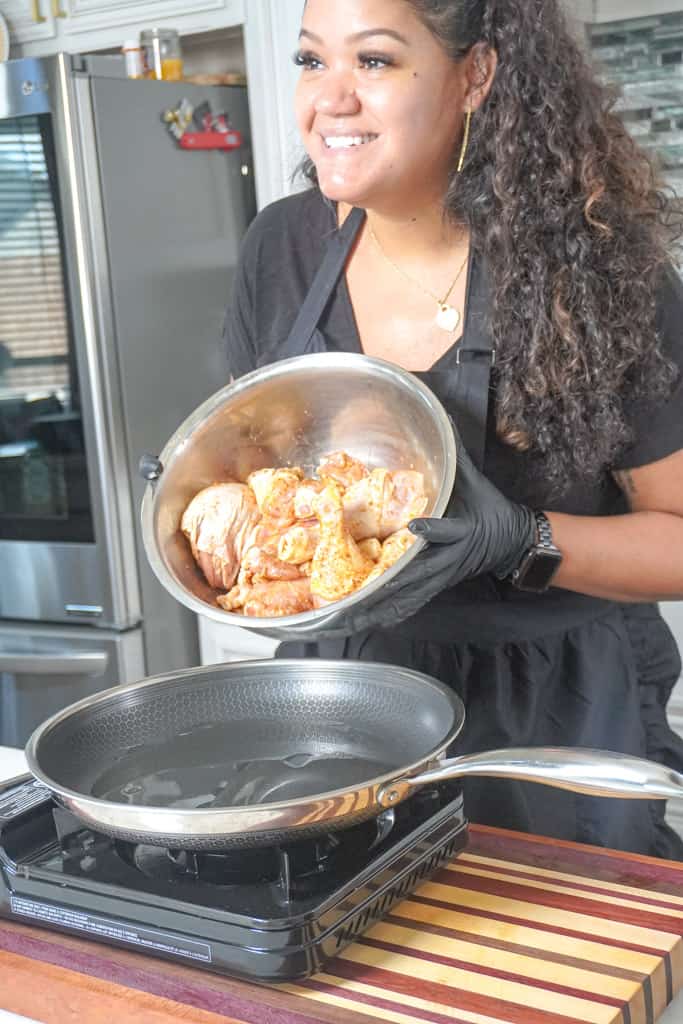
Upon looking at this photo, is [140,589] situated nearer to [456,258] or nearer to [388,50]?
[456,258]

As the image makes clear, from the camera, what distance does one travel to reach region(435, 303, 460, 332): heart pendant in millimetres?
1308

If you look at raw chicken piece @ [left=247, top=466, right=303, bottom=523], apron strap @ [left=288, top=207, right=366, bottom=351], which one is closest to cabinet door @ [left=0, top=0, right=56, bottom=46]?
apron strap @ [left=288, top=207, right=366, bottom=351]

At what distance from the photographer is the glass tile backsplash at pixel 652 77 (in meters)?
1.93

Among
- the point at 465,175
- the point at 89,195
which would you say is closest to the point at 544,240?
the point at 465,175

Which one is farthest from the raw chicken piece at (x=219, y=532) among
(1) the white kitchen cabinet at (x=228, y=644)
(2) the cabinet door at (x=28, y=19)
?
(2) the cabinet door at (x=28, y=19)

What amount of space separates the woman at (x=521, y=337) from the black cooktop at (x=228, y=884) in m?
0.28

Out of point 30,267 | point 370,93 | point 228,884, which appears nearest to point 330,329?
point 370,93

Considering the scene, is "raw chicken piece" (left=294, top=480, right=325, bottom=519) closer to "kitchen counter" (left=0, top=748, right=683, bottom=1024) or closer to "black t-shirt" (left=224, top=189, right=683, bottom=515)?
"black t-shirt" (left=224, top=189, right=683, bottom=515)

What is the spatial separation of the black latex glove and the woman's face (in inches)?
11.9

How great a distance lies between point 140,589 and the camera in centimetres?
225

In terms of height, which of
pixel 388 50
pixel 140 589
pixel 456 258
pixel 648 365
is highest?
pixel 388 50

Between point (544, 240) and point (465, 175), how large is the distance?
0.11 meters

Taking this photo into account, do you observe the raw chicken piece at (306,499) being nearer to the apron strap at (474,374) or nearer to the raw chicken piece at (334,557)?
the raw chicken piece at (334,557)

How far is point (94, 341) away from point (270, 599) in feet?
3.94
